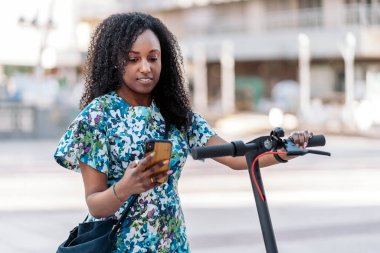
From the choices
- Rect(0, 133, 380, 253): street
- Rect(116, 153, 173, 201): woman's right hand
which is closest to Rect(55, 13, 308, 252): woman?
Rect(116, 153, 173, 201): woman's right hand

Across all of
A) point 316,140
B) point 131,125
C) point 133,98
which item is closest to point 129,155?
point 131,125

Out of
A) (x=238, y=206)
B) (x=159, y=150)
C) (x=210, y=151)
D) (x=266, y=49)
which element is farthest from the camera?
(x=266, y=49)

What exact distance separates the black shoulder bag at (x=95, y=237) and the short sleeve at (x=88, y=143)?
0.16 m

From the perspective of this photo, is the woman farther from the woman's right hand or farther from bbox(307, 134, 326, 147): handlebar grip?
the woman's right hand

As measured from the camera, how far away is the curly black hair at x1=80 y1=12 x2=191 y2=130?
9.09ft

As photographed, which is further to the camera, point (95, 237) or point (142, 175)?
point (95, 237)

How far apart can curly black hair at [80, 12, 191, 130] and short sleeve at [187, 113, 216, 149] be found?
0.05 m

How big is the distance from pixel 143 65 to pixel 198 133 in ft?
1.21

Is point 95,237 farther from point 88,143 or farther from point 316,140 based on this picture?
point 316,140

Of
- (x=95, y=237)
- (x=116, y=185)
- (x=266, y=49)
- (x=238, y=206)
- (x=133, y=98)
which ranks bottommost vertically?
(x=238, y=206)

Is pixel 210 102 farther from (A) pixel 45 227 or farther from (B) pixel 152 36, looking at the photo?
(B) pixel 152 36

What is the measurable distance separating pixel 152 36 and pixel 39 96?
1098 inches

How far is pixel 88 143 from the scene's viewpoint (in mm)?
2664

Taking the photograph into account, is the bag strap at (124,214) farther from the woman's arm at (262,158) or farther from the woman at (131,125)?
the woman's arm at (262,158)
